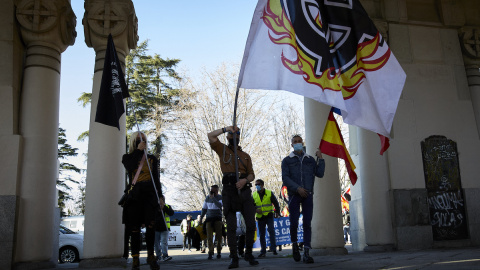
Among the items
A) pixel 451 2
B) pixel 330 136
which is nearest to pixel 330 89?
pixel 330 136

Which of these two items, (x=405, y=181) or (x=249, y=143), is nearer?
(x=405, y=181)

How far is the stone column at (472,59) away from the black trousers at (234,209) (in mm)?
7496

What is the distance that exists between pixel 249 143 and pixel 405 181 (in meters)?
19.9

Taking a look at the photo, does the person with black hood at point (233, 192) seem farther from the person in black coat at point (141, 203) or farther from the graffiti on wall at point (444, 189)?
the graffiti on wall at point (444, 189)

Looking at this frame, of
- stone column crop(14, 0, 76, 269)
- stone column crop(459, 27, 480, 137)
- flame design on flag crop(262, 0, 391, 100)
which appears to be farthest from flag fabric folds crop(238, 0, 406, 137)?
stone column crop(459, 27, 480, 137)

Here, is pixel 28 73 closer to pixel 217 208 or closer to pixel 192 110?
pixel 217 208

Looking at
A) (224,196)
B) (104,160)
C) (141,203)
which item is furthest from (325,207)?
(104,160)

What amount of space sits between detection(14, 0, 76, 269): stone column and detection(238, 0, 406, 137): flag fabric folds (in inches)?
216

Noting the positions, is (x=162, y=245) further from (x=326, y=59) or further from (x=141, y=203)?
(x=326, y=59)

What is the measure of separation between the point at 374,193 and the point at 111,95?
6513 millimetres

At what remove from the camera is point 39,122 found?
9.63 meters

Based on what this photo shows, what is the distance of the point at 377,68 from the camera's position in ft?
21.4

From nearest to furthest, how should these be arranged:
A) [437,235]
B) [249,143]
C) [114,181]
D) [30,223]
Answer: [30,223] → [114,181] → [437,235] → [249,143]

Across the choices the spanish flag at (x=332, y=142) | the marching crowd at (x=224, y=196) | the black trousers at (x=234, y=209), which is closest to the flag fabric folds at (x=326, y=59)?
the spanish flag at (x=332, y=142)
